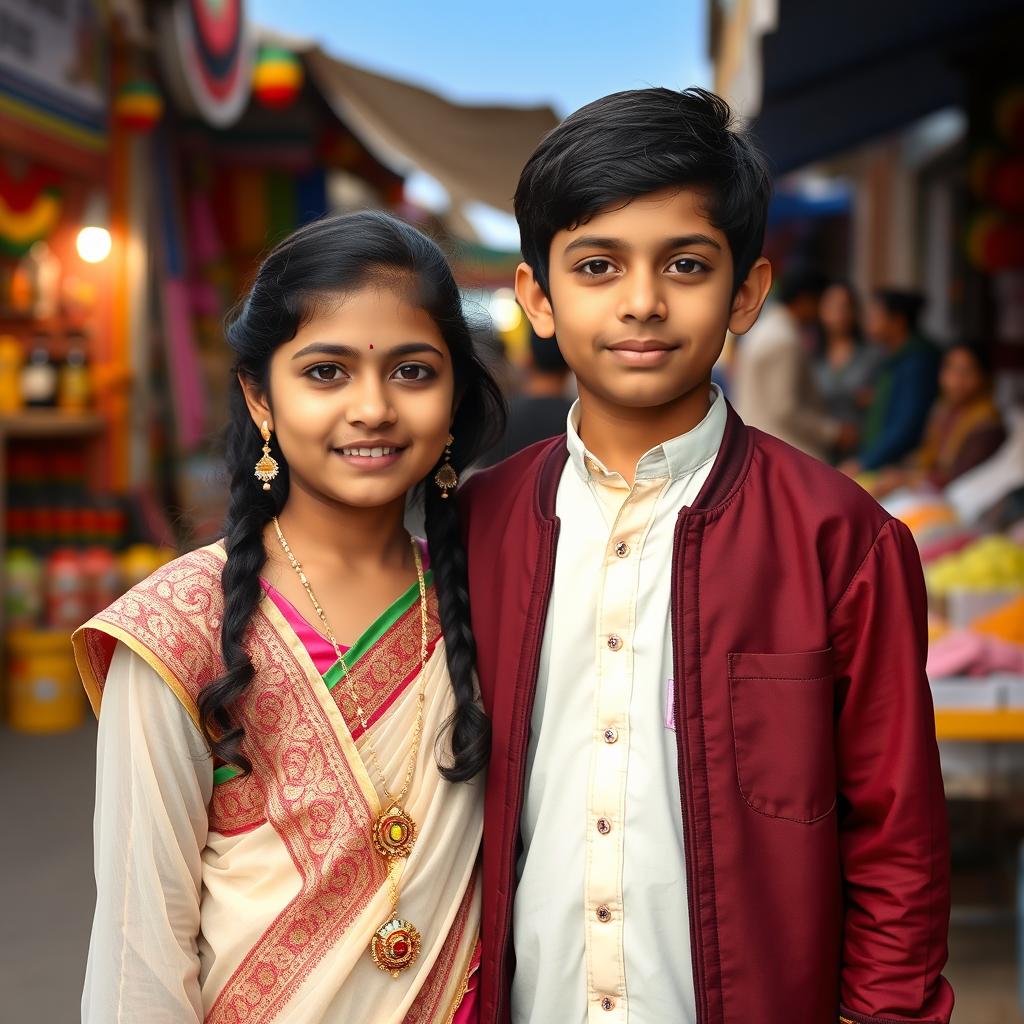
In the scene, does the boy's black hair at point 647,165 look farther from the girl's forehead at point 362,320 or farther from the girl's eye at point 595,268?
the girl's forehead at point 362,320

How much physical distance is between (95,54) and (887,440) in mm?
4306

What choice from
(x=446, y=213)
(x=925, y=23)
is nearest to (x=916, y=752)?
(x=925, y=23)

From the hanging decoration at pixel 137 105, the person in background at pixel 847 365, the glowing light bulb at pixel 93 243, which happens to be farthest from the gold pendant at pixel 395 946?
the person in background at pixel 847 365

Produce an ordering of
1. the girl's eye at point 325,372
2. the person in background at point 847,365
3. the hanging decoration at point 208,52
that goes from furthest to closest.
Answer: the person in background at point 847,365, the hanging decoration at point 208,52, the girl's eye at point 325,372

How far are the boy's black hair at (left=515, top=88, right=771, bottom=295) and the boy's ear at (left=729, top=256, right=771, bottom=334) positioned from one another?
1 cm

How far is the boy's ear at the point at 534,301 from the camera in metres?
1.67

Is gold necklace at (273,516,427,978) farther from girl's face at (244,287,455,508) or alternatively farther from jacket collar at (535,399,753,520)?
jacket collar at (535,399,753,520)

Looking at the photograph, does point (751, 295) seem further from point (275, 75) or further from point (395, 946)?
point (275, 75)

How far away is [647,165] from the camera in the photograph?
1517 millimetres

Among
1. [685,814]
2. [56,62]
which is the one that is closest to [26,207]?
[56,62]

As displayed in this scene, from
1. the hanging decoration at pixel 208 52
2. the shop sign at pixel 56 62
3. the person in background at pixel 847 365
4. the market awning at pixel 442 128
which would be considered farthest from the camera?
the person in background at pixel 847 365

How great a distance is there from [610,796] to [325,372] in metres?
0.64

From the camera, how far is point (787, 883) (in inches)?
59.2

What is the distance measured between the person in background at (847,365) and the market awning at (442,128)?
193cm
